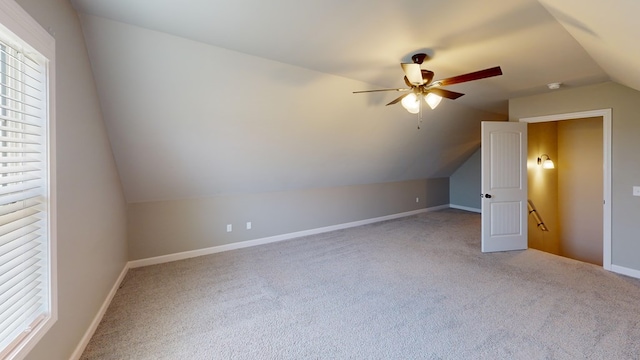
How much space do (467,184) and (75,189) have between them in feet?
25.6

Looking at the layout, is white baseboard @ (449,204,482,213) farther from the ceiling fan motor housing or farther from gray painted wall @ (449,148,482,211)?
the ceiling fan motor housing

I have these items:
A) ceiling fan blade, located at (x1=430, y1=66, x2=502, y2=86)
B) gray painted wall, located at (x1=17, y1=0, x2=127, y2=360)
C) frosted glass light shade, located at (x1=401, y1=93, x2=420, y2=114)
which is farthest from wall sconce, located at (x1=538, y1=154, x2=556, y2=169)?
gray painted wall, located at (x1=17, y1=0, x2=127, y2=360)

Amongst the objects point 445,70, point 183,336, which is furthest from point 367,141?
point 183,336

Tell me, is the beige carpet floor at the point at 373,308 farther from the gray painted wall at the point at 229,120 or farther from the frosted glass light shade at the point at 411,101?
the frosted glass light shade at the point at 411,101

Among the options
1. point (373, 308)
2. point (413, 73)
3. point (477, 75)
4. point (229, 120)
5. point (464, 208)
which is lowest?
point (373, 308)

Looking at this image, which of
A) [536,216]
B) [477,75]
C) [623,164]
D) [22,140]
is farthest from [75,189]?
[536,216]

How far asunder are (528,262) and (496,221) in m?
0.67

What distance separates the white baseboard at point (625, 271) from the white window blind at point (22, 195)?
5.63 meters

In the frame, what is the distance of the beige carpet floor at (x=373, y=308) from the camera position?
206cm

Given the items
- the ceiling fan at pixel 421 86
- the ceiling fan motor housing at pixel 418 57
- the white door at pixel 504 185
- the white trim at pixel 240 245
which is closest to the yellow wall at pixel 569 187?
the white door at pixel 504 185

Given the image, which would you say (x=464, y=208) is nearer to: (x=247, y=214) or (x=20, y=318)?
(x=247, y=214)

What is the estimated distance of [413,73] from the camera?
237 centimetres

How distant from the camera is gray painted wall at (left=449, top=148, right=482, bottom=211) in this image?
7.02 m

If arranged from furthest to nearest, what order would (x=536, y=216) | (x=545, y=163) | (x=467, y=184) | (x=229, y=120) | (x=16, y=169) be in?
(x=467, y=184)
(x=536, y=216)
(x=545, y=163)
(x=229, y=120)
(x=16, y=169)
